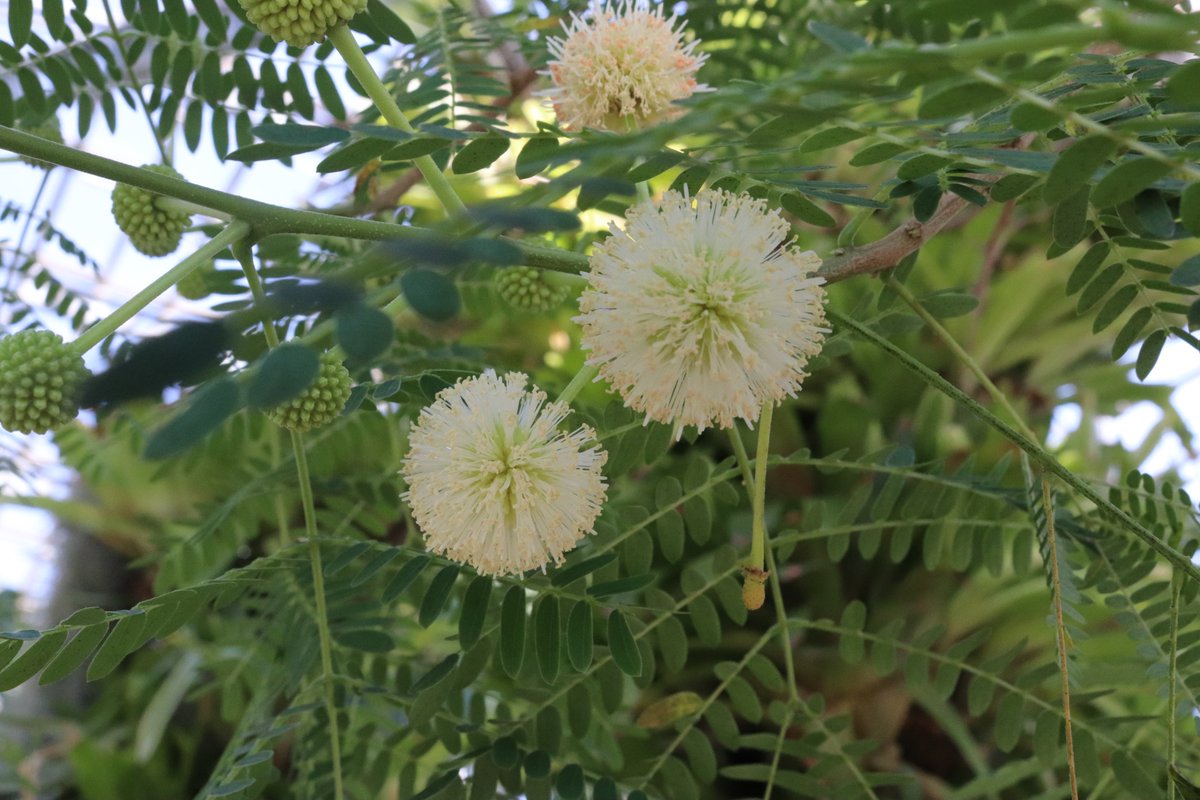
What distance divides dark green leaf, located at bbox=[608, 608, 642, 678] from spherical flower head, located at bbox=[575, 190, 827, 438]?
14 centimetres

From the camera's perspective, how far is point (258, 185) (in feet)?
4.49

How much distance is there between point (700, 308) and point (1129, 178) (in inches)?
6.8

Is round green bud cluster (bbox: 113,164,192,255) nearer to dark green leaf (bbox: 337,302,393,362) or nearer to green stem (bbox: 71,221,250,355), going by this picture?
green stem (bbox: 71,221,250,355)

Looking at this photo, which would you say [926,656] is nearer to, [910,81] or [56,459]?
[910,81]

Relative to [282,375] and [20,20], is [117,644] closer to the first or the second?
[282,375]

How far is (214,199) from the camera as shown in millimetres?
426

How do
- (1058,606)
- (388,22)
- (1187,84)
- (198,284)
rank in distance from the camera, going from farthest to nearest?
1. (198,284)
2. (388,22)
3. (1058,606)
4. (1187,84)

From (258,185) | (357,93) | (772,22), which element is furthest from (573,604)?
(258,185)

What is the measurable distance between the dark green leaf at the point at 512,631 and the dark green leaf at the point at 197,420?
0.84ft

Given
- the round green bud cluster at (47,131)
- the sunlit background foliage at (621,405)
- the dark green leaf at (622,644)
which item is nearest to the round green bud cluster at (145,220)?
the sunlit background foliage at (621,405)

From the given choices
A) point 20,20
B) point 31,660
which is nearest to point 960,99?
point 31,660

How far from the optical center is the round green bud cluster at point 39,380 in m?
0.41

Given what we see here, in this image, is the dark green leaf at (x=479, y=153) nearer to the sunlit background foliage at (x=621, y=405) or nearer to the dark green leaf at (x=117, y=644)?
the sunlit background foliage at (x=621, y=405)

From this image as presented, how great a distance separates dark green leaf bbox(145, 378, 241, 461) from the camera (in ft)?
0.96
